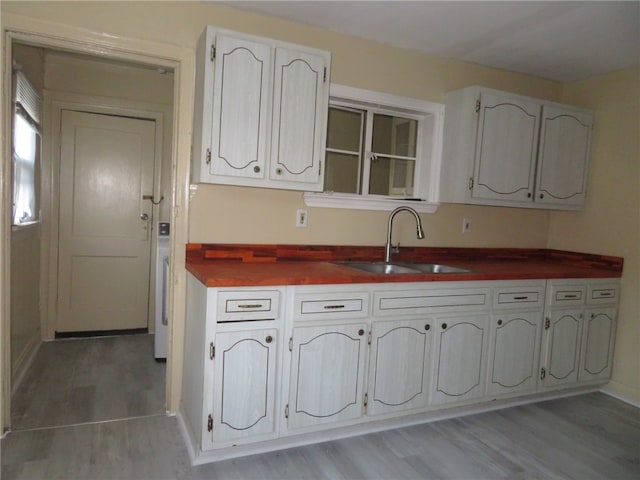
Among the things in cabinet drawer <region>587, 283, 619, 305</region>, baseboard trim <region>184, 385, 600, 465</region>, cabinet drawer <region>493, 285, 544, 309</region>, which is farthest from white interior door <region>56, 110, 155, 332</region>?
cabinet drawer <region>587, 283, 619, 305</region>

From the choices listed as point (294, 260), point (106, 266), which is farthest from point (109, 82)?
point (294, 260)

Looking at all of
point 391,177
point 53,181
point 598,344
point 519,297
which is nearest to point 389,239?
point 391,177

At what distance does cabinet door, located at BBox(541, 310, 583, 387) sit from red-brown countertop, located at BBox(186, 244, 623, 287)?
27cm

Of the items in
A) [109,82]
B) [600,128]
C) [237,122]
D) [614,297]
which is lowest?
[614,297]

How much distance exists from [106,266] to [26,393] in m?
1.40

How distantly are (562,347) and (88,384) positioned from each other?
9.77 ft

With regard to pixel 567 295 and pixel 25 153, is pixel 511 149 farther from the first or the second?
pixel 25 153

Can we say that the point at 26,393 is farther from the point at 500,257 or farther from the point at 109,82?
the point at 500,257

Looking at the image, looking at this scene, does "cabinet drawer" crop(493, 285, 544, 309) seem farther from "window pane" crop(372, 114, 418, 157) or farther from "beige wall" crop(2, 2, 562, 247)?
"window pane" crop(372, 114, 418, 157)

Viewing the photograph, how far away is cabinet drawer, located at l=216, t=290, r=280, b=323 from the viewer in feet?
6.37

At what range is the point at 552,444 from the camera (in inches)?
93.4

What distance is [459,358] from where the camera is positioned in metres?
2.50

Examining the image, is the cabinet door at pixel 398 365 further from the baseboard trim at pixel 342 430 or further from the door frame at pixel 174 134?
the door frame at pixel 174 134

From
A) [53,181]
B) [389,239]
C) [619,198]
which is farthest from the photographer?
[53,181]
